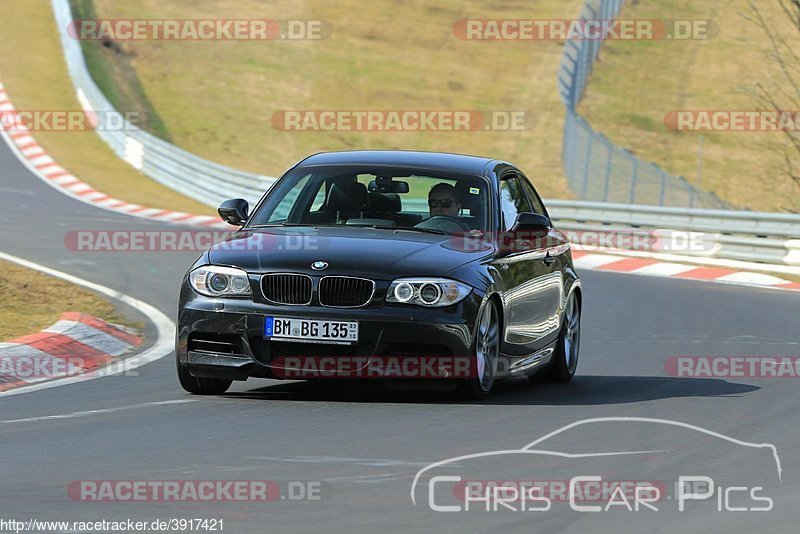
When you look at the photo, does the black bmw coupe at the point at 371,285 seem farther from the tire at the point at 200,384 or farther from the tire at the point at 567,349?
the tire at the point at 567,349

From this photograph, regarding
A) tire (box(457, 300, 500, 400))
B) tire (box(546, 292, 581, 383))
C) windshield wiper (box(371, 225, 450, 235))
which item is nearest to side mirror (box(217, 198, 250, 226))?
windshield wiper (box(371, 225, 450, 235))

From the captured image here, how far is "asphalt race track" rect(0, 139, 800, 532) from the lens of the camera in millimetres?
6082

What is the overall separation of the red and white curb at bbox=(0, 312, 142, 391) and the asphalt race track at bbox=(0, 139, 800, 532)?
0.45 meters

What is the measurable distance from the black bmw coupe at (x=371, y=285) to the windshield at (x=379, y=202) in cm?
1

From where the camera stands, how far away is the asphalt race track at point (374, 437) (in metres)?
6.08

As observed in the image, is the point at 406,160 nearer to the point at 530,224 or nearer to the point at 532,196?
the point at 530,224

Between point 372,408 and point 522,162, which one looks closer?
point 372,408

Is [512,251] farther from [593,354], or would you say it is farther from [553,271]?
[593,354]

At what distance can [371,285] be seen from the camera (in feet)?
30.0

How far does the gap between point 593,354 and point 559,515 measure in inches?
262

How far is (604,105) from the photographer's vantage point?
145 feet

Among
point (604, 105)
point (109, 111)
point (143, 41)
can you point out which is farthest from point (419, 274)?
point (143, 41)

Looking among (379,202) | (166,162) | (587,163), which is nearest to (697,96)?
(587,163)

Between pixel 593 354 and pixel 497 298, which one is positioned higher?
pixel 497 298
